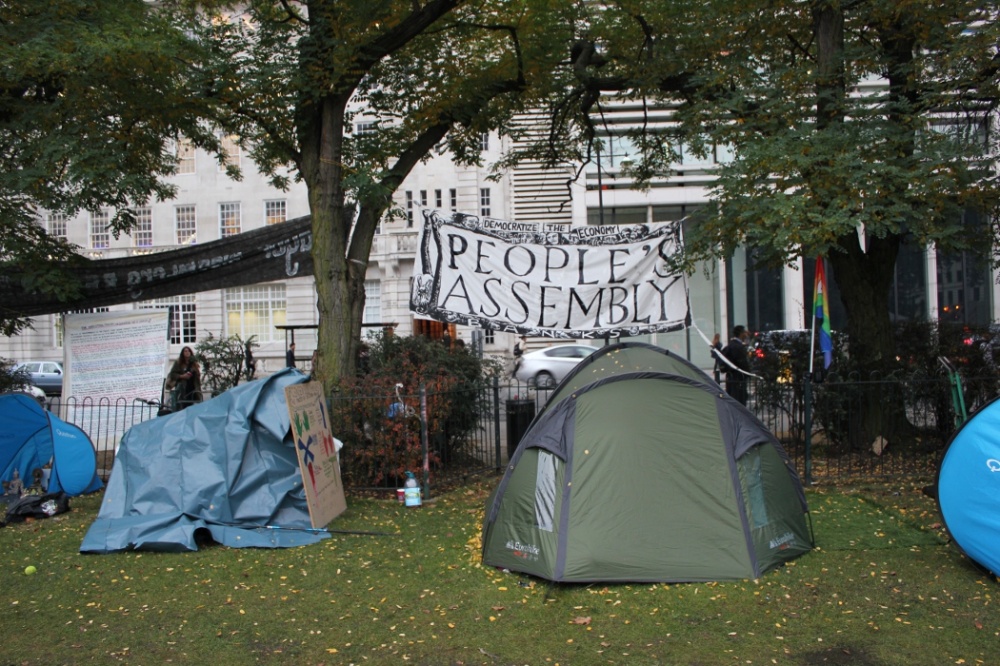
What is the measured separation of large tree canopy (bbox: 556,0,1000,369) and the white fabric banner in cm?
77

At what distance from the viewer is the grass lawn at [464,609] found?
532 centimetres

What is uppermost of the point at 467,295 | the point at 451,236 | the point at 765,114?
the point at 765,114

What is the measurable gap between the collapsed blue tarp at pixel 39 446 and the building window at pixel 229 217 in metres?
28.7

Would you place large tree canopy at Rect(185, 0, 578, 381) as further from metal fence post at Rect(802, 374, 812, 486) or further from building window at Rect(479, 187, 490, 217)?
building window at Rect(479, 187, 490, 217)

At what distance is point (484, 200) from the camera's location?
36594mm

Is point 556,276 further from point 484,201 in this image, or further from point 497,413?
point 484,201

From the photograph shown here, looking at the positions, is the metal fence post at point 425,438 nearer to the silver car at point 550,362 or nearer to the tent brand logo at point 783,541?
the tent brand logo at point 783,541

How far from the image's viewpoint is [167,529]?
7.88m

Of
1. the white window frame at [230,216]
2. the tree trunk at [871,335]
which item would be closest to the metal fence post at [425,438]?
the tree trunk at [871,335]

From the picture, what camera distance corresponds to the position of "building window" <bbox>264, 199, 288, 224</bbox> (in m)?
37.7

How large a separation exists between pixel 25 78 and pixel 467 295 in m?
6.56

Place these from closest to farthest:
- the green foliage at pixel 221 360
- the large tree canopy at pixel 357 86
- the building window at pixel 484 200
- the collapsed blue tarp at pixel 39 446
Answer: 1. the collapsed blue tarp at pixel 39 446
2. the large tree canopy at pixel 357 86
3. the green foliage at pixel 221 360
4. the building window at pixel 484 200

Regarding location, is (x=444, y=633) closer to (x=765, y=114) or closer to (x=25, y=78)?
(x=765, y=114)

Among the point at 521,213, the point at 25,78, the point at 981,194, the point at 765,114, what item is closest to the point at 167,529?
the point at 25,78
